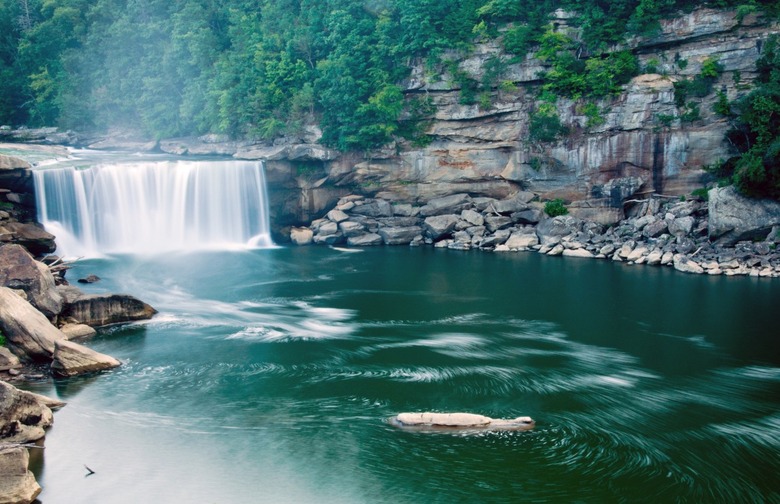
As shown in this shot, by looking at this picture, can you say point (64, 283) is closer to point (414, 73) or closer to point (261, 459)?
point (261, 459)

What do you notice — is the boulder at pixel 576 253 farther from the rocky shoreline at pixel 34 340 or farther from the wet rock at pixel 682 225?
the rocky shoreline at pixel 34 340

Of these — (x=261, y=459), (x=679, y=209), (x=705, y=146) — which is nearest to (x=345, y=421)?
(x=261, y=459)

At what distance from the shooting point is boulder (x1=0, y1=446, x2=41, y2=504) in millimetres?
10805

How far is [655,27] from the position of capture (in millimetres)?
32094

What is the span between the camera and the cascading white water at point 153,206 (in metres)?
32.0

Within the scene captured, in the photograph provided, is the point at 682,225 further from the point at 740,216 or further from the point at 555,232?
the point at 555,232

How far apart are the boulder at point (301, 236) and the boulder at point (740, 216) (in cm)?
2086

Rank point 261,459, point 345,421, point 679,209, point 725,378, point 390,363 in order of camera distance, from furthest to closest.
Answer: point 679,209
point 390,363
point 725,378
point 345,421
point 261,459

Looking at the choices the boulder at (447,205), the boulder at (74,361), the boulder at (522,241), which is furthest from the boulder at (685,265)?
the boulder at (74,361)

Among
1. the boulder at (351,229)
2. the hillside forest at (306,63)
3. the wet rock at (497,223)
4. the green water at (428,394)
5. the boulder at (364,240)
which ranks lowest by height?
the green water at (428,394)

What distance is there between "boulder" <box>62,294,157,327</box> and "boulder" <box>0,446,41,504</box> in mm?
10234

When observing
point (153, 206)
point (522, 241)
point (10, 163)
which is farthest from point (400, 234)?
point (10, 163)

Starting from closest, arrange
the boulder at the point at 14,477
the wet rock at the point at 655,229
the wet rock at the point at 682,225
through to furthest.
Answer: the boulder at the point at 14,477 → the wet rock at the point at 682,225 → the wet rock at the point at 655,229

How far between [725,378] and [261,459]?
11925 mm
